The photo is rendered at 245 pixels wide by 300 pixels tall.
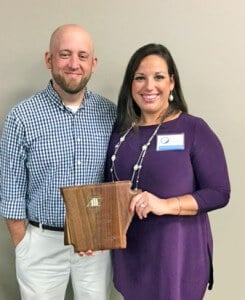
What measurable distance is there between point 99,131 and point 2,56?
1.88 ft

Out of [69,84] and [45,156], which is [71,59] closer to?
[69,84]

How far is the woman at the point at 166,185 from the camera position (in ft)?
4.28

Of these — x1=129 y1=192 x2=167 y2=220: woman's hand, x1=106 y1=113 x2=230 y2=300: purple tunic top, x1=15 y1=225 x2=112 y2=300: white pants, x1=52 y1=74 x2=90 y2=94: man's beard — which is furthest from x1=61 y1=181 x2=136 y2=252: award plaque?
x1=52 y1=74 x2=90 y2=94: man's beard

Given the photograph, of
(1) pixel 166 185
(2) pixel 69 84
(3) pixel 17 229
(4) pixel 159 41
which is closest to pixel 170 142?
(1) pixel 166 185

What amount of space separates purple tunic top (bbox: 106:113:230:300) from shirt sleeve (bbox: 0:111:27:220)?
0.37 meters

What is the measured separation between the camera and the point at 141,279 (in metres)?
1.38

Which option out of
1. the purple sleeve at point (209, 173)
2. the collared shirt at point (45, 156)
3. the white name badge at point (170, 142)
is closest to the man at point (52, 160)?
the collared shirt at point (45, 156)

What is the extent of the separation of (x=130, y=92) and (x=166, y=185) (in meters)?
0.39

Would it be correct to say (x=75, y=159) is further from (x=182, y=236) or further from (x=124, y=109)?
(x=182, y=236)

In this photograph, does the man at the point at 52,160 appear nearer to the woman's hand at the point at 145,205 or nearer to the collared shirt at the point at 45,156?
the collared shirt at the point at 45,156

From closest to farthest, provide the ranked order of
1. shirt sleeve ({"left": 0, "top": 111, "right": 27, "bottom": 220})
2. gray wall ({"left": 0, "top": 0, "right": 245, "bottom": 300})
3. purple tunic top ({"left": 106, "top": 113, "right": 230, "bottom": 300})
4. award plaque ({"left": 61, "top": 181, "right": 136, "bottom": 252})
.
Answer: award plaque ({"left": 61, "top": 181, "right": 136, "bottom": 252}), purple tunic top ({"left": 106, "top": 113, "right": 230, "bottom": 300}), shirt sleeve ({"left": 0, "top": 111, "right": 27, "bottom": 220}), gray wall ({"left": 0, "top": 0, "right": 245, "bottom": 300})

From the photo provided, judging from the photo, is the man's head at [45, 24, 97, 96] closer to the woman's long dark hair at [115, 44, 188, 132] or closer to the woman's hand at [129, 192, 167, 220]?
the woman's long dark hair at [115, 44, 188, 132]

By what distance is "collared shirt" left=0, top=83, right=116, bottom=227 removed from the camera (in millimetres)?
1415

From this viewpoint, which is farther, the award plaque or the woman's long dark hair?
the woman's long dark hair
